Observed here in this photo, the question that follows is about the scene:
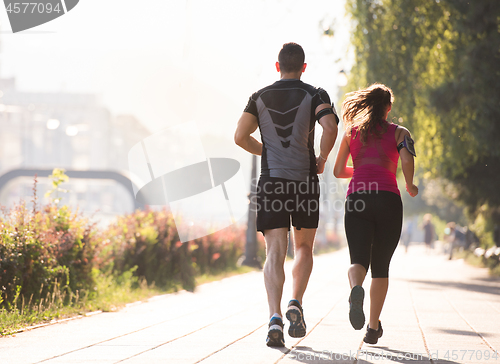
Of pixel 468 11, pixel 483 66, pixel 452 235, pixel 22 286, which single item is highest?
pixel 468 11

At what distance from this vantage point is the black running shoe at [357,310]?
418cm

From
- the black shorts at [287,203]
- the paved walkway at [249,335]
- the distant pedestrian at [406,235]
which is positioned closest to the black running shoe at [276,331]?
the paved walkway at [249,335]

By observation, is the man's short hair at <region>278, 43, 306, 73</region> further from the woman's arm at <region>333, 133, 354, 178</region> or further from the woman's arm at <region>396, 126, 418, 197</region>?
the woman's arm at <region>396, 126, 418, 197</region>

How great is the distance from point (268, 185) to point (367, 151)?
78cm

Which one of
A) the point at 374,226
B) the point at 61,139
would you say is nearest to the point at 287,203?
the point at 374,226

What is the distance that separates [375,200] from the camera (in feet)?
14.9

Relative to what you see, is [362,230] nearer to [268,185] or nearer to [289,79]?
[268,185]

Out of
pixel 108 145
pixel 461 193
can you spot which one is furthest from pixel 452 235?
pixel 108 145

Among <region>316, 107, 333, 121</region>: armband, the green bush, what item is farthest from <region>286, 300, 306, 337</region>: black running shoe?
the green bush

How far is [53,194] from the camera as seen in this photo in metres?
9.09

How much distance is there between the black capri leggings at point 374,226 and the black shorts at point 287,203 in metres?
0.28

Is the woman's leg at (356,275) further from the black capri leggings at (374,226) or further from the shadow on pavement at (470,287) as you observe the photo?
the shadow on pavement at (470,287)

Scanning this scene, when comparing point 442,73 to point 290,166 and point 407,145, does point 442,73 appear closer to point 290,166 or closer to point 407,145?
point 407,145

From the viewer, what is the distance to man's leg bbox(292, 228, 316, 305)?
4.61 meters
